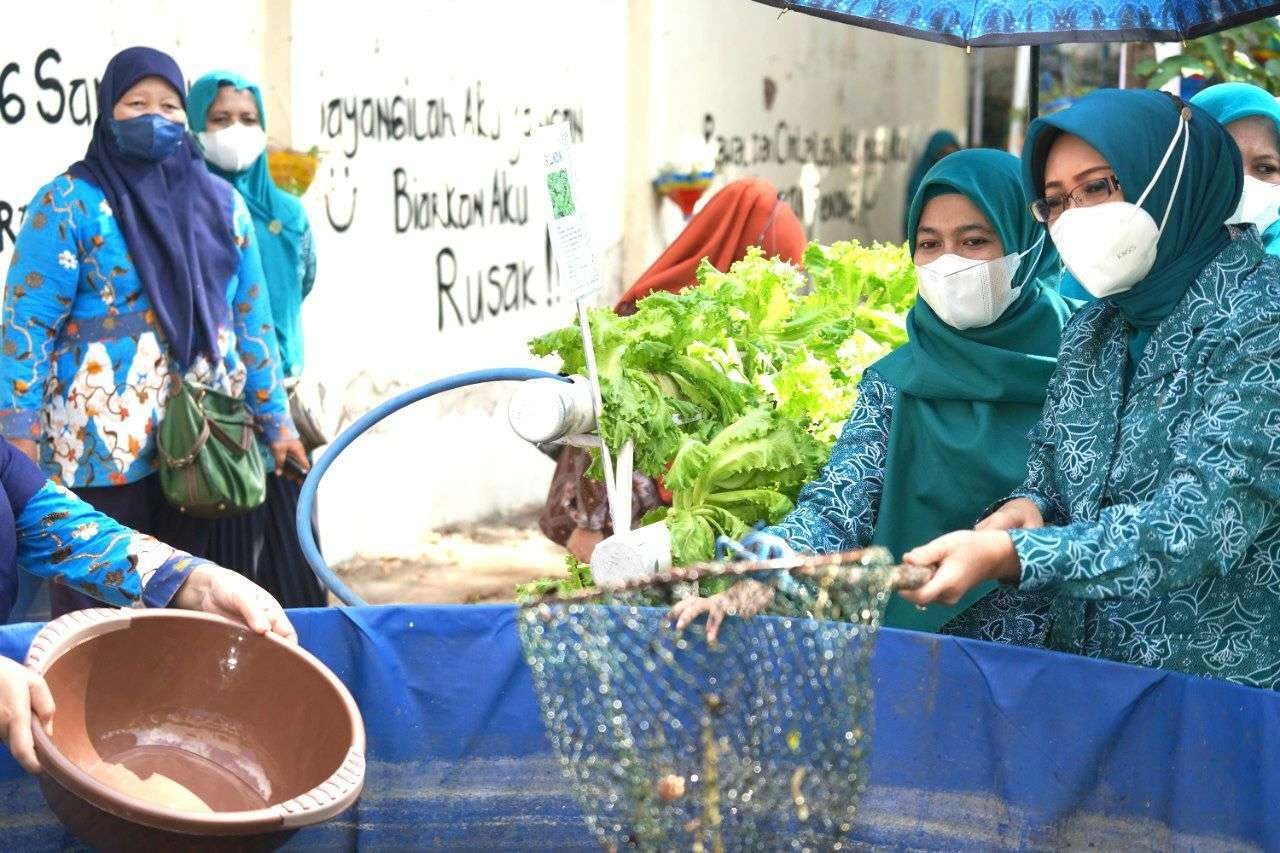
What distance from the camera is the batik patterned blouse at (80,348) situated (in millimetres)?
4402

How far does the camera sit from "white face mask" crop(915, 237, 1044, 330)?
304 centimetres

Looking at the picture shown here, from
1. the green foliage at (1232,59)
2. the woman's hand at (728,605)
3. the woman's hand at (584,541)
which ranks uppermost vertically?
the green foliage at (1232,59)

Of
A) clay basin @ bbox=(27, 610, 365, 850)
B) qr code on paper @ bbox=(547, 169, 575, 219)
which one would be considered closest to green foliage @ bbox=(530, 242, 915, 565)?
qr code on paper @ bbox=(547, 169, 575, 219)

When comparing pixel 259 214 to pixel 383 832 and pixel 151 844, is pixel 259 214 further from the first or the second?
pixel 151 844

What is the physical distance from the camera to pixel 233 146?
5414 millimetres

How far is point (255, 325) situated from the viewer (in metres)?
5.01

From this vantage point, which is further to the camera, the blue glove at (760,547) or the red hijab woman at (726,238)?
the red hijab woman at (726,238)

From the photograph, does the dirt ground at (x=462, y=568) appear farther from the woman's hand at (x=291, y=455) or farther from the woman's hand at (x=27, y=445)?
the woman's hand at (x=27, y=445)

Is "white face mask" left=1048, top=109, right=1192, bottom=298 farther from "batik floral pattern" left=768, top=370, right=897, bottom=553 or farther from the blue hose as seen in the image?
the blue hose

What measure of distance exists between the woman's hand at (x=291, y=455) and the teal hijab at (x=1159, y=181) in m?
2.98

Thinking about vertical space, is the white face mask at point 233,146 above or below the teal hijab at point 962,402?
above

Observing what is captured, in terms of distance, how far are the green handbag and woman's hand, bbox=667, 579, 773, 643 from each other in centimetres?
252

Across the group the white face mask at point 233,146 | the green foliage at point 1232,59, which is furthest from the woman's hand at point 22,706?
the green foliage at point 1232,59

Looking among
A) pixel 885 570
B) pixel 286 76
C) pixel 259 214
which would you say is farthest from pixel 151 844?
pixel 286 76
